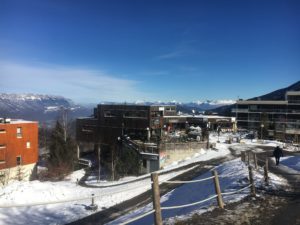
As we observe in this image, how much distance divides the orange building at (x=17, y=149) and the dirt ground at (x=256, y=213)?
38208mm

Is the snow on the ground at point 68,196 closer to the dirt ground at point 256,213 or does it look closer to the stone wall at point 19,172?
the dirt ground at point 256,213

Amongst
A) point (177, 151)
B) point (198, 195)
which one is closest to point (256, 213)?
point (198, 195)

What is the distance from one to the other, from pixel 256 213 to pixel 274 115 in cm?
9123

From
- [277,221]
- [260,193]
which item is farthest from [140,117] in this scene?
[277,221]

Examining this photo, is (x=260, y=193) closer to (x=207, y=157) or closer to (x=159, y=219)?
(x=159, y=219)

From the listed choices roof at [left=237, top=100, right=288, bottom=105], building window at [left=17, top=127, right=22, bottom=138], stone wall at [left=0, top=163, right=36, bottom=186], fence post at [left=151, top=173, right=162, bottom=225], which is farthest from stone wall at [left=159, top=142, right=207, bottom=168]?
roof at [left=237, top=100, right=288, bottom=105]

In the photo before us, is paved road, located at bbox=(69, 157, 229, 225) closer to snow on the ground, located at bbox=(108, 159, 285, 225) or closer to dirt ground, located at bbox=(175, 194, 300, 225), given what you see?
snow on the ground, located at bbox=(108, 159, 285, 225)

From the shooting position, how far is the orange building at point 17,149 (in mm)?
48312

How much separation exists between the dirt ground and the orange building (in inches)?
1504

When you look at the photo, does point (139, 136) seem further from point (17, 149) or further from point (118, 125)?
point (17, 149)

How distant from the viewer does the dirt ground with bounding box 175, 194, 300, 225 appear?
11.4 metres

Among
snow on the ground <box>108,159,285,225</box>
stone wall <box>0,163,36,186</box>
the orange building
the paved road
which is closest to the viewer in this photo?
snow on the ground <box>108,159,285,225</box>

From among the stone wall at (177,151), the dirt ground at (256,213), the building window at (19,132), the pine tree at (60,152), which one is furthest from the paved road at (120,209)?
the building window at (19,132)

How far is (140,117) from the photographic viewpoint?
62938 millimetres
